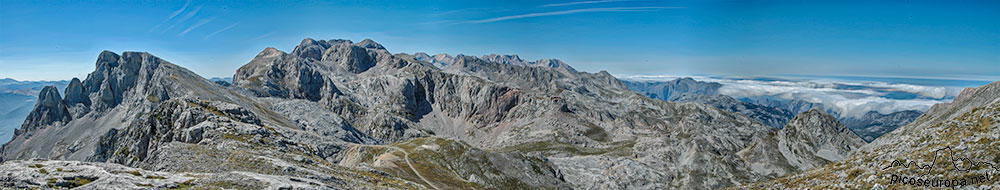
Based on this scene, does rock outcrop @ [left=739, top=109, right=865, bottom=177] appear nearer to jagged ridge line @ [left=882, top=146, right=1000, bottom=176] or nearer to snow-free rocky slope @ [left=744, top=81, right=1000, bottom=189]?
snow-free rocky slope @ [left=744, top=81, right=1000, bottom=189]

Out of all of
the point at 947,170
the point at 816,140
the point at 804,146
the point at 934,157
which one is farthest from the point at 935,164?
the point at 816,140

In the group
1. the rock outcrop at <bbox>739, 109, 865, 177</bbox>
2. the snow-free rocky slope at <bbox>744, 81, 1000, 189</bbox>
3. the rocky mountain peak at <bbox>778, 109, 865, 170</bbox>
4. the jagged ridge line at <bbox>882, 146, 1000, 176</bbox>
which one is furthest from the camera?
the rocky mountain peak at <bbox>778, 109, 865, 170</bbox>

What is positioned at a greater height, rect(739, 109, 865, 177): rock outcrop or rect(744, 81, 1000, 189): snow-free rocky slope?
rect(744, 81, 1000, 189): snow-free rocky slope

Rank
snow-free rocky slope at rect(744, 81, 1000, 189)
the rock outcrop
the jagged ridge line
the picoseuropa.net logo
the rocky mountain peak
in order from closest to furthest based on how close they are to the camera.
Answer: the picoseuropa.net logo, the jagged ridge line, snow-free rocky slope at rect(744, 81, 1000, 189), the rock outcrop, the rocky mountain peak

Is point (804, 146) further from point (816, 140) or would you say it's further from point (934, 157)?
point (934, 157)

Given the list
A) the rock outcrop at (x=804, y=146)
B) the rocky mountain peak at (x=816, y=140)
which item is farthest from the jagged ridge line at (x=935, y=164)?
the rocky mountain peak at (x=816, y=140)

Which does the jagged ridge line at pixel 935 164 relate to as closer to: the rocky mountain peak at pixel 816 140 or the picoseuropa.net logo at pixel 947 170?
the picoseuropa.net logo at pixel 947 170

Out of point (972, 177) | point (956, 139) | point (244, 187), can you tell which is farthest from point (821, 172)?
point (244, 187)

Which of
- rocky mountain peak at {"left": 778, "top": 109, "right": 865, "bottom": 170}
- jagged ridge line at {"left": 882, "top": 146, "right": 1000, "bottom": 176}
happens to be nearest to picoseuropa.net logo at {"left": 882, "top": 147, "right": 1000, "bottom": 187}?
jagged ridge line at {"left": 882, "top": 146, "right": 1000, "bottom": 176}

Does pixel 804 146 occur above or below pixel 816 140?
below

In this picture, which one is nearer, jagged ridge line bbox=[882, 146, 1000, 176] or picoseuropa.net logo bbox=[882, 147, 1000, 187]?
picoseuropa.net logo bbox=[882, 147, 1000, 187]
